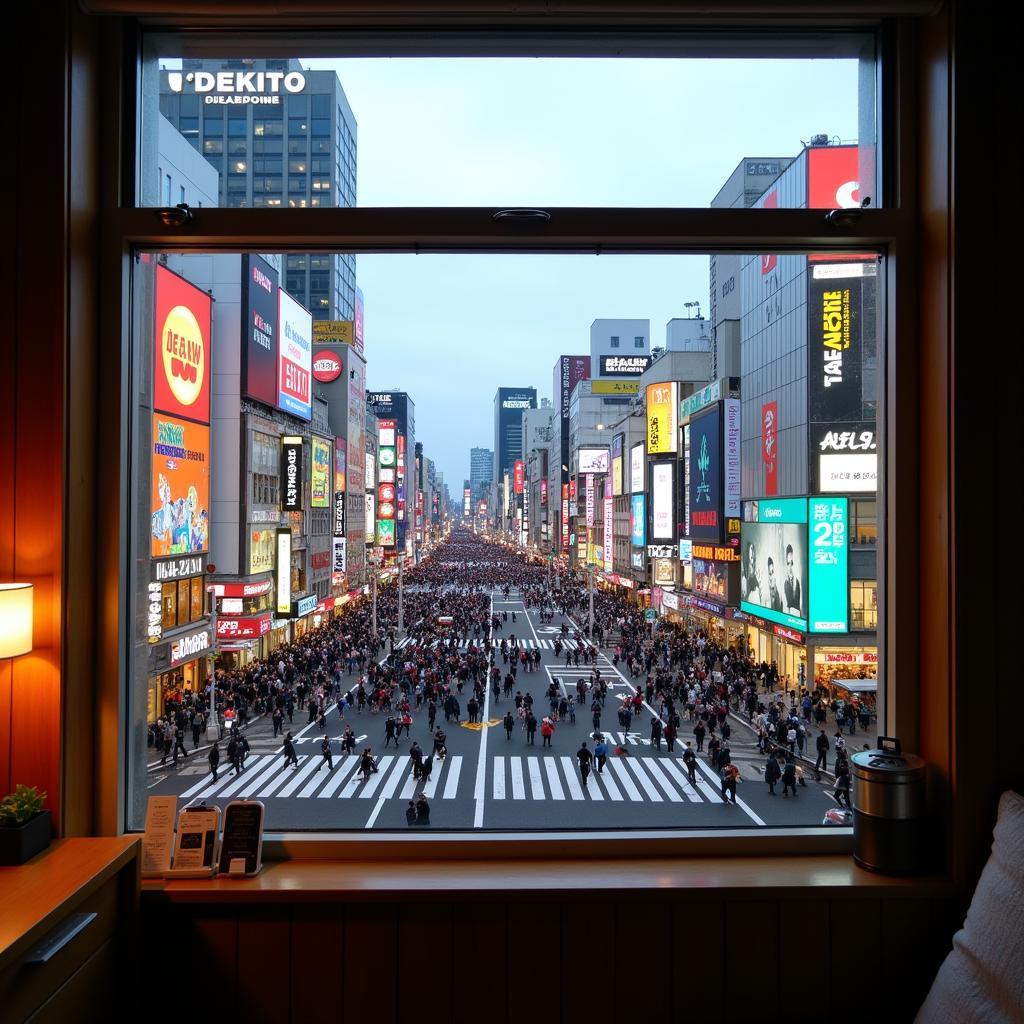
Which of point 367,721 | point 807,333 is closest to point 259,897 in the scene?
point 367,721

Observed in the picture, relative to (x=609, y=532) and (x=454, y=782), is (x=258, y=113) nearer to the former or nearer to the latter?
(x=454, y=782)

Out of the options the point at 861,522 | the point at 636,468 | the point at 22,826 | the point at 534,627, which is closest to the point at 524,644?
the point at 534,627

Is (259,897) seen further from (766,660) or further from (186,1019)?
(766,660)

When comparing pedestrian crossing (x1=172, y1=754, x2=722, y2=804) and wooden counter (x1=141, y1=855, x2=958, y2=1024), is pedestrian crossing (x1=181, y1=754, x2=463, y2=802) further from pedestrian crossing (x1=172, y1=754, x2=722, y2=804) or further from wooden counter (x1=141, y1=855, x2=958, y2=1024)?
wooden counter (x1=141, y1=855, x2=958, y2=1024)

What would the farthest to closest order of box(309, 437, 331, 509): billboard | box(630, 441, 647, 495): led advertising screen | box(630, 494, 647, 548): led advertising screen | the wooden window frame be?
box(630, 441, 647, 495): led advertising screen → box(630, 494, 647, 548): led advertising screen → box(309, 437, 331, 509): billboard → the wooden window frame

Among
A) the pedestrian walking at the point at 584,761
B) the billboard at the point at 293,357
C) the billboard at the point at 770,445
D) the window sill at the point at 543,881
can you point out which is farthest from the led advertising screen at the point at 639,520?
the window sill at the point at 543,881

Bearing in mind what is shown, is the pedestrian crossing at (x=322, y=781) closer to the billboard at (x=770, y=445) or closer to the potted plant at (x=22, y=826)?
the potted plant at (x=22, y=826)

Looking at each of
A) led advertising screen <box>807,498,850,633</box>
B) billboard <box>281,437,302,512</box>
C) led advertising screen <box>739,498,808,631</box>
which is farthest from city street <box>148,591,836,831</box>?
billboard <box>281,437,302,512</box>
